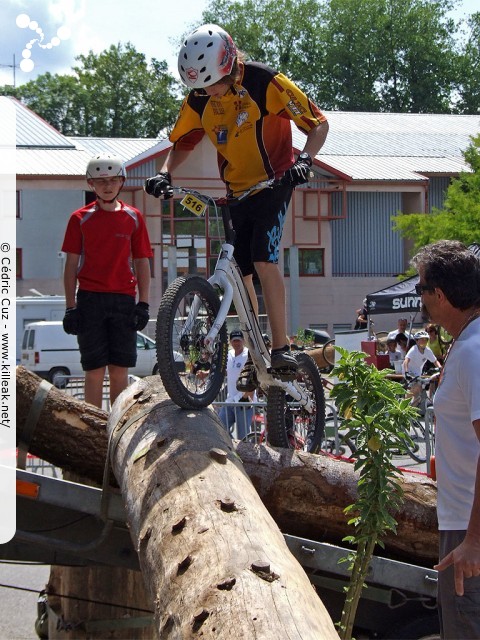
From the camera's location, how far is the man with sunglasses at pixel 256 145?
243 inches

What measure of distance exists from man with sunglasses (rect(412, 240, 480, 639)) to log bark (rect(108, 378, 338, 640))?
0.68 meters

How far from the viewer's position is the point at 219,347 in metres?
5.95

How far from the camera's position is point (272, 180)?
20.4ft

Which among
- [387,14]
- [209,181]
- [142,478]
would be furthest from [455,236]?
[387,14]

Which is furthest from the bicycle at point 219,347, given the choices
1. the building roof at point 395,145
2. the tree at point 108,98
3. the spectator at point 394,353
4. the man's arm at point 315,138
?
the tree at point 108,98

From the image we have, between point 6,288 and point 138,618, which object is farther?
point 138,618

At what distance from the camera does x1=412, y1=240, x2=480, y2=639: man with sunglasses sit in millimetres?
3875

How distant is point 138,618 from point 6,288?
2.36 meters

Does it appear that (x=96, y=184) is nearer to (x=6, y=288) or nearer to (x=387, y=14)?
(x=6, y=288)

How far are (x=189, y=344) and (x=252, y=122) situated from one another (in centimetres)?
153

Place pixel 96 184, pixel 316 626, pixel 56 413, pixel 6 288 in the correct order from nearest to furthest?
pixel 316 626 → pixel 6 288 → pixel 56 413 → pixel 96 184

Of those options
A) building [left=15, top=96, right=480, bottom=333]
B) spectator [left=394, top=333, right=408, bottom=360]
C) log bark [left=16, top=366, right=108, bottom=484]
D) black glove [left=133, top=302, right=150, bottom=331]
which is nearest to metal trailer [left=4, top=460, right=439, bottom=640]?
log bark [left=16, top=366, right=108, bottom=484]

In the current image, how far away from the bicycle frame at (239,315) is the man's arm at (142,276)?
125 centimetres

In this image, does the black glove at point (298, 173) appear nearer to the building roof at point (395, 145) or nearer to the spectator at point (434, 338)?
the spectator at point (434, 338)
